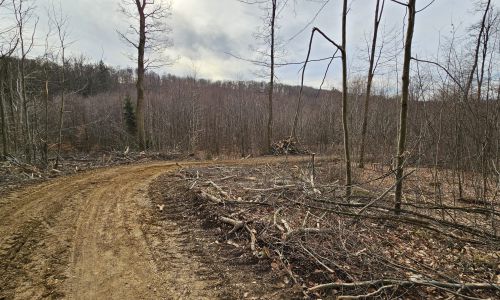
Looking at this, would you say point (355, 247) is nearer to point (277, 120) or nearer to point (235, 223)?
point (235, 223)

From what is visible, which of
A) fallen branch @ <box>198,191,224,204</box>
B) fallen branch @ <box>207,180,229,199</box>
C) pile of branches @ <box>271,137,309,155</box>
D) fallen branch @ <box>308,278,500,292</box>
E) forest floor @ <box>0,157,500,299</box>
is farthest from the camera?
pile of branches @ <box>271,137,309,155</box>

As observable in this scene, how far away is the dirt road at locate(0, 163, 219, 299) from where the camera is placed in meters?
3.46

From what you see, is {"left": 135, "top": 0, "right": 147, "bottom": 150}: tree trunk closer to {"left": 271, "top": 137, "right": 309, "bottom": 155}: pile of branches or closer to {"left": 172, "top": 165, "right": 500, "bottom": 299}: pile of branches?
{"left": 271, "top": 137, "right": 309, "bottom": 155}: pile of branches

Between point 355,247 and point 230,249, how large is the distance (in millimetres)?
1797

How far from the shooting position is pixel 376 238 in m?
5.06

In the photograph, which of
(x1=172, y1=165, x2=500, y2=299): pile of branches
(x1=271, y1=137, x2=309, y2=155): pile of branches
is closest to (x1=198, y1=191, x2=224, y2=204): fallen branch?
(x1=172, y1=165, x2=500, y2=299): pile of branches

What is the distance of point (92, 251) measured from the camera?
432cm

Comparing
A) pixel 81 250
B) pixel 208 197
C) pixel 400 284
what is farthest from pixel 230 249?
A: pixel 400 284

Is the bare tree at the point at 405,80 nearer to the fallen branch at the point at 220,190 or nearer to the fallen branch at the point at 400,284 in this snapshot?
the fallen branch at the point at 400,284

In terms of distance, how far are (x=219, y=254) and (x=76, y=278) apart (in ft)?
5.89

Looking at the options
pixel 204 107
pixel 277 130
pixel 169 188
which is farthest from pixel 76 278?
pixel 204 107

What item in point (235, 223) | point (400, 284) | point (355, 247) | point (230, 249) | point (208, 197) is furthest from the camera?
point (208, 197)

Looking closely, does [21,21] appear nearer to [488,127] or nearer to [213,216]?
[213,216]

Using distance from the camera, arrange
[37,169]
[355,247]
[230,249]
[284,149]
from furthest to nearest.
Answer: [284,149] → [37,169] → [230,249] → [355,247]
